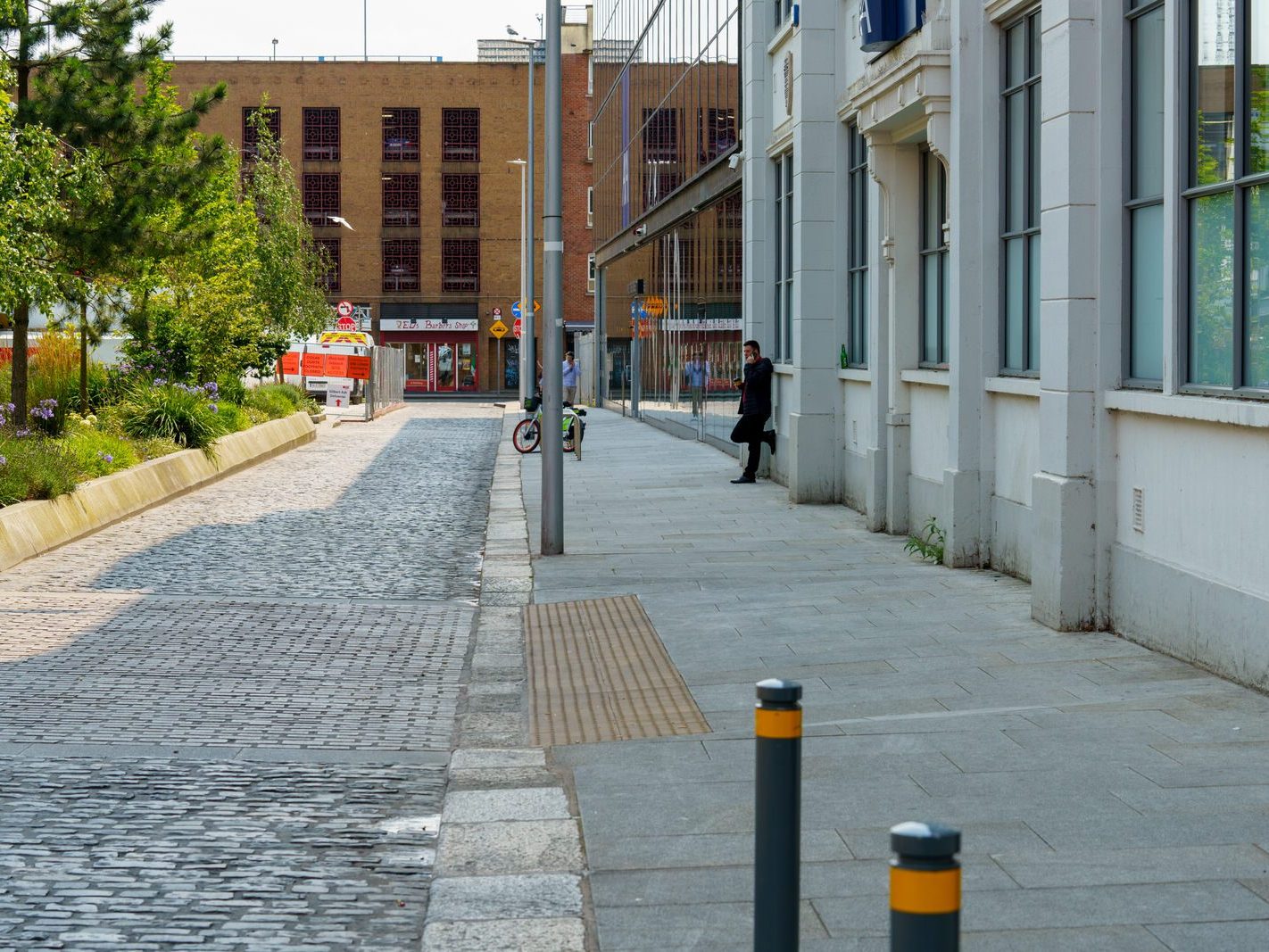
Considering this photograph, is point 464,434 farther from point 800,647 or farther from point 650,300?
point 800,647

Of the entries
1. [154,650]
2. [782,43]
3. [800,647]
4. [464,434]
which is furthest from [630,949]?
[464,434]

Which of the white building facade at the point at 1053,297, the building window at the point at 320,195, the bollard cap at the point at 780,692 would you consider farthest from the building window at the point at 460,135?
the bollard cap at the point at 780,692

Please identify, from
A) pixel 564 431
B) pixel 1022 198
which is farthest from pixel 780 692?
pixel 564 431

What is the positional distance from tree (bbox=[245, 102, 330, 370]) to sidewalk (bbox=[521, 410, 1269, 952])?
1370 inches

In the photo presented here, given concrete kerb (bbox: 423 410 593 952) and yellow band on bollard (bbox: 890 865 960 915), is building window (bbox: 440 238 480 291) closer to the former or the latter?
concrete kerb (bbox: 423 410 593 952)

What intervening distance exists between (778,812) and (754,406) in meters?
17.4

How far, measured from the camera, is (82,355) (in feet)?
78.6

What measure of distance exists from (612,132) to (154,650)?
3678 centimetres

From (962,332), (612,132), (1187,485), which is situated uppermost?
(612,132)

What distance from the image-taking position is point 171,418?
23.5 metres

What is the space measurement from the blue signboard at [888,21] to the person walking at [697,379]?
14.8 metres

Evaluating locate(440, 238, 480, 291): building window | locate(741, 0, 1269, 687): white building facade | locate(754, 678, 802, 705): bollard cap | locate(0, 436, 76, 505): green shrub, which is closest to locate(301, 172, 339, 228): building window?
locate(440, 238, 480, 291): building window

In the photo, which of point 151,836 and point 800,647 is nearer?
point 151,836

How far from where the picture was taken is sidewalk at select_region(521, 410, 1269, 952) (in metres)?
4.70
